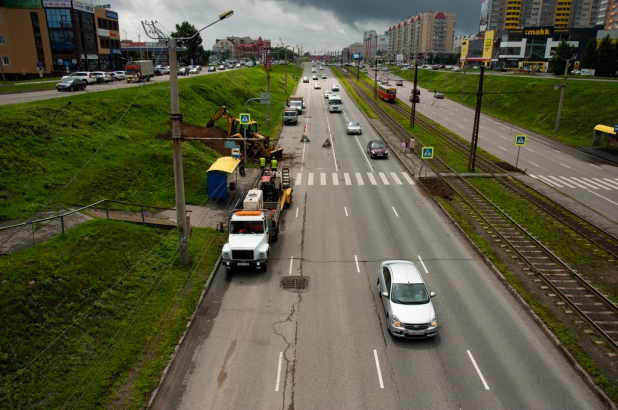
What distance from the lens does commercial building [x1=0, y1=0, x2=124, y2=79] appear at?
77.0 meters

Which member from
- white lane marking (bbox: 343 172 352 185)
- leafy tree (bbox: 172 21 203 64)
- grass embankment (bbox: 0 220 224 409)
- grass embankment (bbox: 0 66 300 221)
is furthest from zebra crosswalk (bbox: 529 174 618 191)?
leafy tree (bbox: 172 21 203 64)

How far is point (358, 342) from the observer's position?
15.2m

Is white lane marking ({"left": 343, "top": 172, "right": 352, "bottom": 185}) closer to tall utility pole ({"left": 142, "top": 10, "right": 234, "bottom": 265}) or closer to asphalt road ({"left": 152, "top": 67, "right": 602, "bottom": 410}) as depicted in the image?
asphalt road ({"left": 152, "top": 67, "right": 602, "bottom": 410})

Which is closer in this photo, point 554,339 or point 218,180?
point 554,339

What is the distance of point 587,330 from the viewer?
1566cm

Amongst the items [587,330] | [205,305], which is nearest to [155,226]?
[205,305]

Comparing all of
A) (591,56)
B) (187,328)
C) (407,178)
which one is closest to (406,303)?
(187,328)

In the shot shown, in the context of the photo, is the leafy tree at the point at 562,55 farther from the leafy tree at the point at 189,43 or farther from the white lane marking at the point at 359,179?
the leafy tree at the point at 189,43

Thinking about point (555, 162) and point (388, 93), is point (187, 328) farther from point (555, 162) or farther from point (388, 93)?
point (388, 93)

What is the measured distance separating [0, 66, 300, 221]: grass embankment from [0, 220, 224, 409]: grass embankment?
5.37 meters

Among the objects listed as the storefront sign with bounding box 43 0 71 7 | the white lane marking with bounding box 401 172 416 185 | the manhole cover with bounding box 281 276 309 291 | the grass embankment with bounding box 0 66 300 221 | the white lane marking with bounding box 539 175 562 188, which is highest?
the storefront sign with bounding box 43 0 71 7

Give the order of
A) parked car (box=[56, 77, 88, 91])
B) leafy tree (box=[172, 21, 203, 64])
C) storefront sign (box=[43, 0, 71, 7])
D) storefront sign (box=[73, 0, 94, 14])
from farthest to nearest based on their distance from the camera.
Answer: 1. leafy tree (box=[172, 21, 203, 64])
2. storefront sign (box=[73, 0, 94, 14])
3. storefront sign (box=[43, 0, 71, 7])
4. parked car (box=[56, 77, 88, 91])

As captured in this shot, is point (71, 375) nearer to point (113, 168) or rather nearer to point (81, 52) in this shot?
point (113, 168)

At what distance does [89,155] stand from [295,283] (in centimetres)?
1712
